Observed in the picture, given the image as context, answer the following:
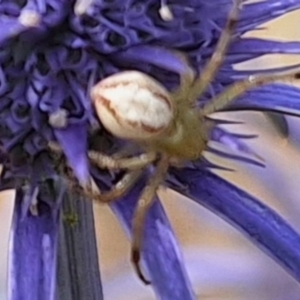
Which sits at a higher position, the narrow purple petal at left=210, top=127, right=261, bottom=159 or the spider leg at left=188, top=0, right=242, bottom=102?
the spider leg at left=188, top=0, right=242, bottom=102

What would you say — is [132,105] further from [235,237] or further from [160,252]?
[235,237]

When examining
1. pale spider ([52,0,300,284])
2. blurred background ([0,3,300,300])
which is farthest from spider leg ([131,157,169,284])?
blurred background ([0,3,300,300])

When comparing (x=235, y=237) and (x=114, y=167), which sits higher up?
(x=235, y=237)

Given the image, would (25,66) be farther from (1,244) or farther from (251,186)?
(1,244)

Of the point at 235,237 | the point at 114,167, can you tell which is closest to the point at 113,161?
the point at 114,167

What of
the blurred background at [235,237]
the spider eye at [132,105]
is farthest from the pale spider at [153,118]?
the blurred background at [235,237]

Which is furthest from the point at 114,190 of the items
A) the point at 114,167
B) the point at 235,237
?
the point at 235,237

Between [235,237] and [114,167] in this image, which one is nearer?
[114,167]

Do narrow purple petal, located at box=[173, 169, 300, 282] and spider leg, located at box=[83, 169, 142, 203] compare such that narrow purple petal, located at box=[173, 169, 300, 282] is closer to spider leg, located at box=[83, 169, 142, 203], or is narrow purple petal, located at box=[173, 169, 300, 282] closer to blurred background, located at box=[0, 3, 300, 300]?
spider leg, located at box=[83, 169, 142, 203]

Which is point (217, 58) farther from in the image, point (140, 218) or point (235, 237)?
point (235, 237)
